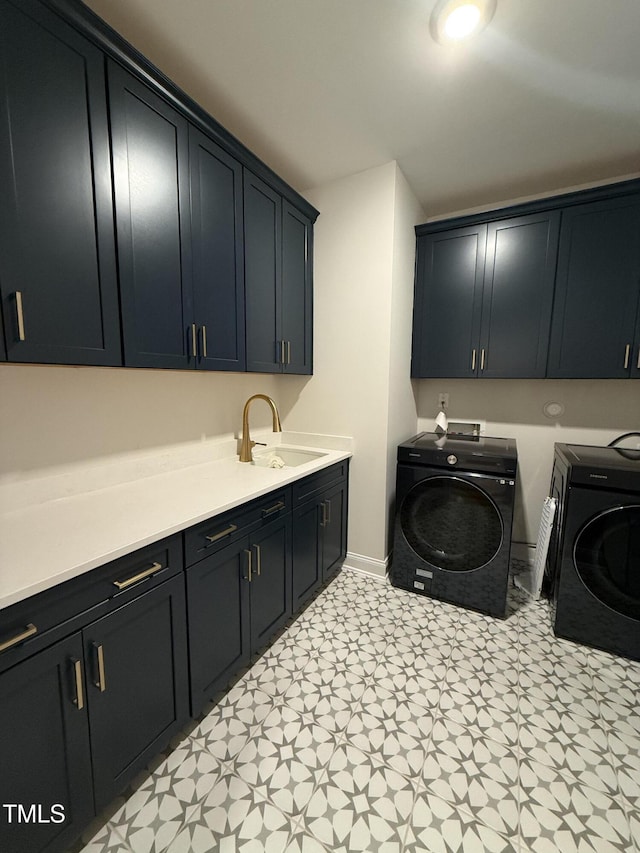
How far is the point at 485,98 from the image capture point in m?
1.61

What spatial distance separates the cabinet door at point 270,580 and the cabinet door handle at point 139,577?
472mm

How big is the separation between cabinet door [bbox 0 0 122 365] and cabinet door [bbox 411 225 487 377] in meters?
2.03

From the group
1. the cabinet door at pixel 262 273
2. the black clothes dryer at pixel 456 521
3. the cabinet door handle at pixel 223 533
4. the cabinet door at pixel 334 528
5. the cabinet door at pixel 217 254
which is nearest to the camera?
the cabinet door handle at pixel 223 533

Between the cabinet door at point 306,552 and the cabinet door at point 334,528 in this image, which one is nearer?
the cabinet door at point 306,552

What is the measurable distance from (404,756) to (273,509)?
1054 millimetres

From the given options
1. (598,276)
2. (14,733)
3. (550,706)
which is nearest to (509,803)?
(550,706)

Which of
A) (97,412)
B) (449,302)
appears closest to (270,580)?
(97,412)

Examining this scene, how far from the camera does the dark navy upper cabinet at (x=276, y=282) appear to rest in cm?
185

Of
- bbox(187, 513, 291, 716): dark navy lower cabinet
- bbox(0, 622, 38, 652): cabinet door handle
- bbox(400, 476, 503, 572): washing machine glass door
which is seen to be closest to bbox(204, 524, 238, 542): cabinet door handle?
bbox(187, 513, 291, 716): dark navy lower cabinet

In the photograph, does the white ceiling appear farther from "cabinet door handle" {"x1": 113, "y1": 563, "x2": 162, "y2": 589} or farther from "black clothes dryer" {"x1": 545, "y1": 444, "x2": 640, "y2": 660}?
"cabinet door handle" {"x1": 113, "y1": 563, "x2": 162, "y2": 589}

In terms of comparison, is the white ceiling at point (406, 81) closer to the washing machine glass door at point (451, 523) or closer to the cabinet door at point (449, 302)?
the cabinet door at point (449, 302)

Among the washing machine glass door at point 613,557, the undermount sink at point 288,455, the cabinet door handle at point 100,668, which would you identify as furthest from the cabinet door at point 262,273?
the washing machine glass door at point 613,557

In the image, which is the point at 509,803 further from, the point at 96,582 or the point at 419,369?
the point at 419,369

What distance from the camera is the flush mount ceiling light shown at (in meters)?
1.18
